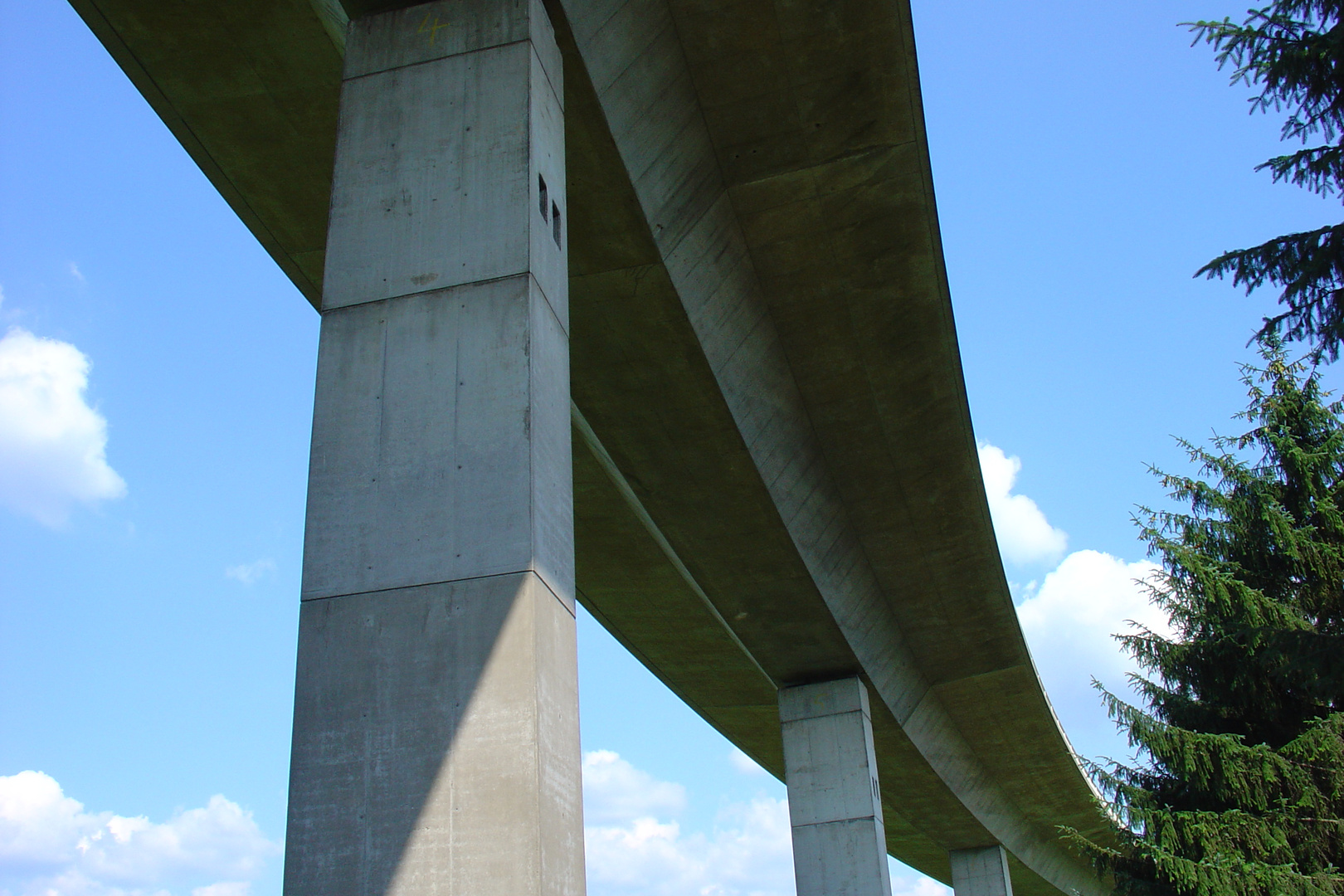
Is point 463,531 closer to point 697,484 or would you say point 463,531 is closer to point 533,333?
point 533,333

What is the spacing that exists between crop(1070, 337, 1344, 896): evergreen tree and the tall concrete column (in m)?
13.1

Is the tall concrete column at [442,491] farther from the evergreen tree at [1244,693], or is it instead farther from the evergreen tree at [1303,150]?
the evergreen tree at [1244,693]

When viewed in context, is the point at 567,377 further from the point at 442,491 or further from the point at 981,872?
the point at 981,872

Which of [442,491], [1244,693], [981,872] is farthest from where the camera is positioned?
[981,872]

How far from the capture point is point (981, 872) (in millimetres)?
29891

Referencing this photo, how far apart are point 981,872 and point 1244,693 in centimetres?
1454

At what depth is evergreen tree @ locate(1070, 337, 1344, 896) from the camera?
16016mm

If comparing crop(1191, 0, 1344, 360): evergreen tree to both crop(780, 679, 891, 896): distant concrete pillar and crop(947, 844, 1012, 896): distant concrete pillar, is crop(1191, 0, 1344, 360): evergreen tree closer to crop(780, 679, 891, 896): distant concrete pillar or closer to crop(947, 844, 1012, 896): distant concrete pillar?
crop(780, 679, 891, 896): distant concrete pillar

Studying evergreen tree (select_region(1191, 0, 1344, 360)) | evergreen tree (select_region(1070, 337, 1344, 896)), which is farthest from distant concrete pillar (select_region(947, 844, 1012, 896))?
evergreen tree (select_region(1191, 0, 1344, 360))

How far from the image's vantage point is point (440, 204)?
22.6 ft

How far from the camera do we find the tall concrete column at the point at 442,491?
18.4 ft

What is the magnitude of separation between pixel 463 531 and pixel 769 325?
23.3ft

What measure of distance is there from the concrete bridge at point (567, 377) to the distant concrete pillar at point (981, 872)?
44.4ft

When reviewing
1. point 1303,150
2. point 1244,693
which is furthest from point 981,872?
point 1303,150
